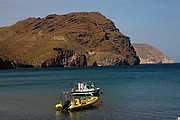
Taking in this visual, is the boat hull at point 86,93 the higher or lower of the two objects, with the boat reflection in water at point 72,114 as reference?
higher

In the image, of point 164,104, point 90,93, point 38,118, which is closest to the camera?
point 38,118

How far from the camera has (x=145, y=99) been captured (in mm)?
52625

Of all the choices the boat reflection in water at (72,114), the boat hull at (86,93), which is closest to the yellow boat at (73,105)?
the boat reflection in water at (72,114)

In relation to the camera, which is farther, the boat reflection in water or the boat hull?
the boat hull

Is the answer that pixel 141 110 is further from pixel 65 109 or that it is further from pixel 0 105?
pixel 0 105

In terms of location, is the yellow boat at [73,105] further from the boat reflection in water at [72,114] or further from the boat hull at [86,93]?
the boat hull at [86,93]

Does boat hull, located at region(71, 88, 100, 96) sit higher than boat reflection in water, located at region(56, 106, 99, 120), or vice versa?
boat hull, located at region(71, 88, 100, 96)

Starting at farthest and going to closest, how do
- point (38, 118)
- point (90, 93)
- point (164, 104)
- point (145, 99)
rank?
point (90, 93) → point (145, 99) → point (164, 104) → point (38, 118)

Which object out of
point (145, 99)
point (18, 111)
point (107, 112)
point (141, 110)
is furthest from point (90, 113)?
point (145, 99)

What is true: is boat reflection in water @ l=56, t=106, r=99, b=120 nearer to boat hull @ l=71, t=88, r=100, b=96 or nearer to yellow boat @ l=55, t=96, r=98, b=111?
yellow boat @ l=55, t=96, r=98, b=111

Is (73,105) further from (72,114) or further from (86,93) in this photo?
(86,93)

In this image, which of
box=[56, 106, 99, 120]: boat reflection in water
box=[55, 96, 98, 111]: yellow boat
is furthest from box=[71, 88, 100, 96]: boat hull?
box=[56, 106, 99, 120]: boat reflection in water

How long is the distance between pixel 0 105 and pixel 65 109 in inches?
446

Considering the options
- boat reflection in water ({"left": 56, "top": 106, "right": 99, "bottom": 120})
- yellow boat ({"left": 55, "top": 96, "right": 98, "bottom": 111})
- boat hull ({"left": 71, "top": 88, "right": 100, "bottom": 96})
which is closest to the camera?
boat reflection in water ({"left": 56, "top": 106, "right": 99, "bottom": 120})
